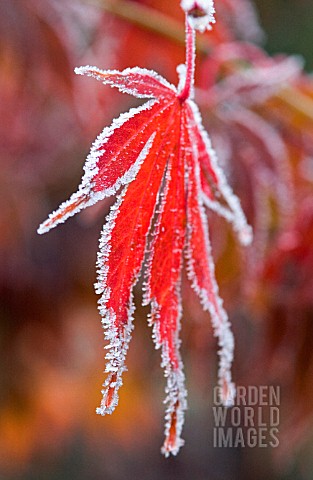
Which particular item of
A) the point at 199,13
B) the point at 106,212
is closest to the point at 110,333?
the point at 199,13

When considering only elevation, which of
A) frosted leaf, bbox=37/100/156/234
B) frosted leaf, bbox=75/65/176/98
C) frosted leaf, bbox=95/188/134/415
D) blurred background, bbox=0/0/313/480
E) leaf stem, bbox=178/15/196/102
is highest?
blurred background, bbox=0/0/313/480

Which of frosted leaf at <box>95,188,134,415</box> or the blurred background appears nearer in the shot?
frosted leaf at <box>95,188,134,415</box>

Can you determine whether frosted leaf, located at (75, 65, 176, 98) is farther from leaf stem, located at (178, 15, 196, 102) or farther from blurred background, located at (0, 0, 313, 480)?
blurred background, located at (0, 0, 313, 480)

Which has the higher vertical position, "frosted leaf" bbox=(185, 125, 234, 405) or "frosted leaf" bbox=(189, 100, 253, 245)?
"frosted leaf" bbox=(189, 100, 253, 245)

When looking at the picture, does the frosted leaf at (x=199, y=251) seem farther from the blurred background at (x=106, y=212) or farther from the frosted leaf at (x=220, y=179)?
the blurred background at (x=106, y=212)

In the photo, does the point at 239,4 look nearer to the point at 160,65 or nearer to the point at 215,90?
the point at 160,65

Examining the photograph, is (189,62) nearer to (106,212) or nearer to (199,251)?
(199,251)

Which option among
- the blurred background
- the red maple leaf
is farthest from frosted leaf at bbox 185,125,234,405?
the blurred background
